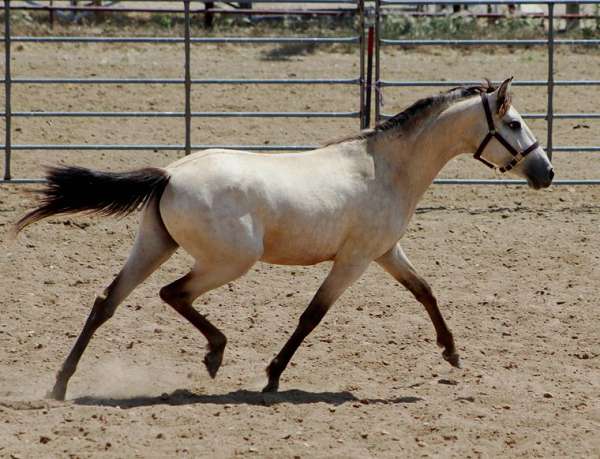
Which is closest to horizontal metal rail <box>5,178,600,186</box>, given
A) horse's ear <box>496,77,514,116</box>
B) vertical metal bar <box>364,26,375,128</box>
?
vertical metal bar <box>364,26,375,128</box>

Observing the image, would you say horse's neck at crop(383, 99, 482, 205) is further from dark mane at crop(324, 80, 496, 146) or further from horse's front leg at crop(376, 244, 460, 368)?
horse's front leg at crop(376, 244, 460, 368)

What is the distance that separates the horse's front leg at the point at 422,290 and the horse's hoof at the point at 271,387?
0.93m

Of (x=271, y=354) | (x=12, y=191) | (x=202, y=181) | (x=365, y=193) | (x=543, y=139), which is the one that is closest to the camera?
(x=202, y=181)

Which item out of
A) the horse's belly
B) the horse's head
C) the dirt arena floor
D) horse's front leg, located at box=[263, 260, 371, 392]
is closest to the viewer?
the dirt arena floor

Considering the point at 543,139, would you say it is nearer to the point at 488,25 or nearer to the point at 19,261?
the point at 19,261

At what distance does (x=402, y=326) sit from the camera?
7.14 metres

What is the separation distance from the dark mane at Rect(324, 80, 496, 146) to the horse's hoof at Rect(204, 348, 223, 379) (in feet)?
4.13

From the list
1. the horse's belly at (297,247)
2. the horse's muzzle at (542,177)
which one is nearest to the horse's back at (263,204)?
the horse's belly at (297,247)

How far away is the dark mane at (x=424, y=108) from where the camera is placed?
20.7ft

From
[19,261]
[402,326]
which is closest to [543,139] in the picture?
[402,326]

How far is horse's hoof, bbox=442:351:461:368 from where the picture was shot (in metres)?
6.48

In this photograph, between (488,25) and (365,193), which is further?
(488,25)

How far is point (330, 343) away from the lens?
270 inches

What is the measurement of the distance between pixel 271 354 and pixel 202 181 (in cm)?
140
